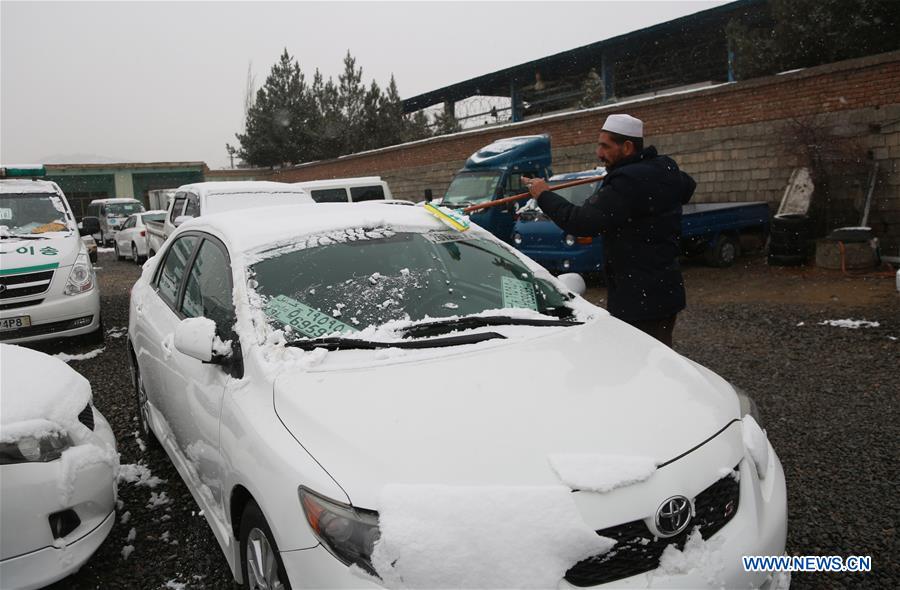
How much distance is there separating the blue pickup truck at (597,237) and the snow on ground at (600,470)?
25.8 feet

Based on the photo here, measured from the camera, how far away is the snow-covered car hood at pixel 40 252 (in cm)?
643

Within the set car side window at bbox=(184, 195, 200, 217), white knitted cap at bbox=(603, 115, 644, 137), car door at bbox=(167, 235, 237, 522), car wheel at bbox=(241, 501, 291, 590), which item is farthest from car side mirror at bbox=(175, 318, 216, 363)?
car side window at bbox=(184, 195, 200, 217)

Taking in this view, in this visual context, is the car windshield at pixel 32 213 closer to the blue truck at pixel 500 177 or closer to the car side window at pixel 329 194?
the car side window at pixel 329 194

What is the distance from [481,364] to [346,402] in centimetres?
52

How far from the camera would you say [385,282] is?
2830 millimetres

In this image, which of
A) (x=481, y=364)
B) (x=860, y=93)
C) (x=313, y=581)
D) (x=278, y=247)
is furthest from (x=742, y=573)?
(x=860, y=93)

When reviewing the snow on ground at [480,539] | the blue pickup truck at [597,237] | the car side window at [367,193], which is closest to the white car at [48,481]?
the snow on ground at [480,539]

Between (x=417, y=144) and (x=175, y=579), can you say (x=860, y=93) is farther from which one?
(x=417, y=144)

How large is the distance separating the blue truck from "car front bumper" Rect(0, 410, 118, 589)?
10.1m

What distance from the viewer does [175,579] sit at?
2736 mm

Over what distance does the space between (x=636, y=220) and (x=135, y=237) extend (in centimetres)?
1637

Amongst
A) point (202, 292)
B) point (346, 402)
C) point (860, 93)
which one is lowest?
point (346, 402)

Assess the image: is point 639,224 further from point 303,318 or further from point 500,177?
point 500,177

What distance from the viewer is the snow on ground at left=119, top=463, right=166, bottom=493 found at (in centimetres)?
365
